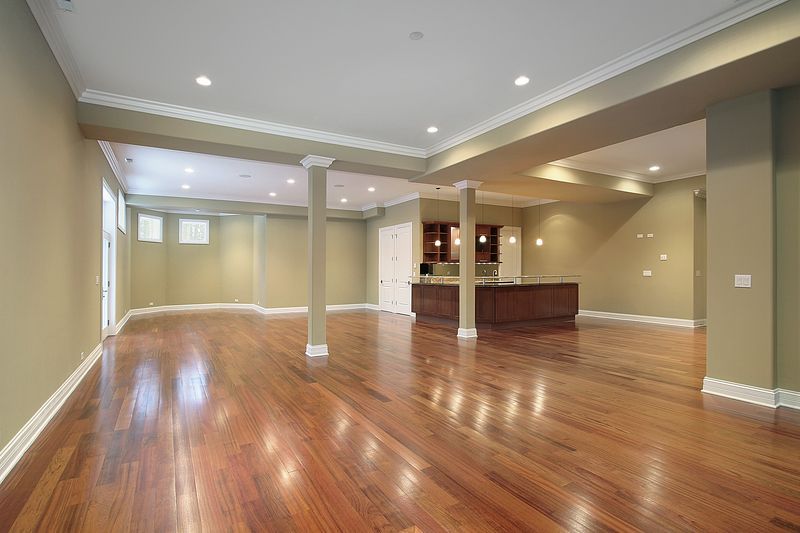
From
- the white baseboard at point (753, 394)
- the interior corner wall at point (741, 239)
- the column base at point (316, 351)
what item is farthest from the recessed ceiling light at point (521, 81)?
the column base at point (316, 351)

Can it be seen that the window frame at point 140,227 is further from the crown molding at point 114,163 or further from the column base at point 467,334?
the column base at point 467,334

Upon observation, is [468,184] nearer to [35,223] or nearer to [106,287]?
[35,223]

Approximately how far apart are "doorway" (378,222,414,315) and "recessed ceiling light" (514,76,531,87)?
650 centimetres

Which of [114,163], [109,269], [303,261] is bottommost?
[109,269]

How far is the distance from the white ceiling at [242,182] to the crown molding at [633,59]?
3.46 meters

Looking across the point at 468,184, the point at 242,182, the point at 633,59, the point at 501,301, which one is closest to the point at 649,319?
the point at 501,301

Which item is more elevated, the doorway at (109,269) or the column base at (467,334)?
the doorway at (109,269)

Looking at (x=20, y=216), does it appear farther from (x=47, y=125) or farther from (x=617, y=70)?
(x=617, y=70)

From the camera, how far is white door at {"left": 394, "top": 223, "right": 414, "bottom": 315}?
10578 millimetres

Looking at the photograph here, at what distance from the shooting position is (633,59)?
3.60 meters

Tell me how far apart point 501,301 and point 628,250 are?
3723 mm

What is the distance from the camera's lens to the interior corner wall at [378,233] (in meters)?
10.3

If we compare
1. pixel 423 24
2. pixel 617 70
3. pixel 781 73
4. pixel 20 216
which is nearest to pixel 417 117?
pixel 423 24

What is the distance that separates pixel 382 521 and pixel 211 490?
3.27 ft
